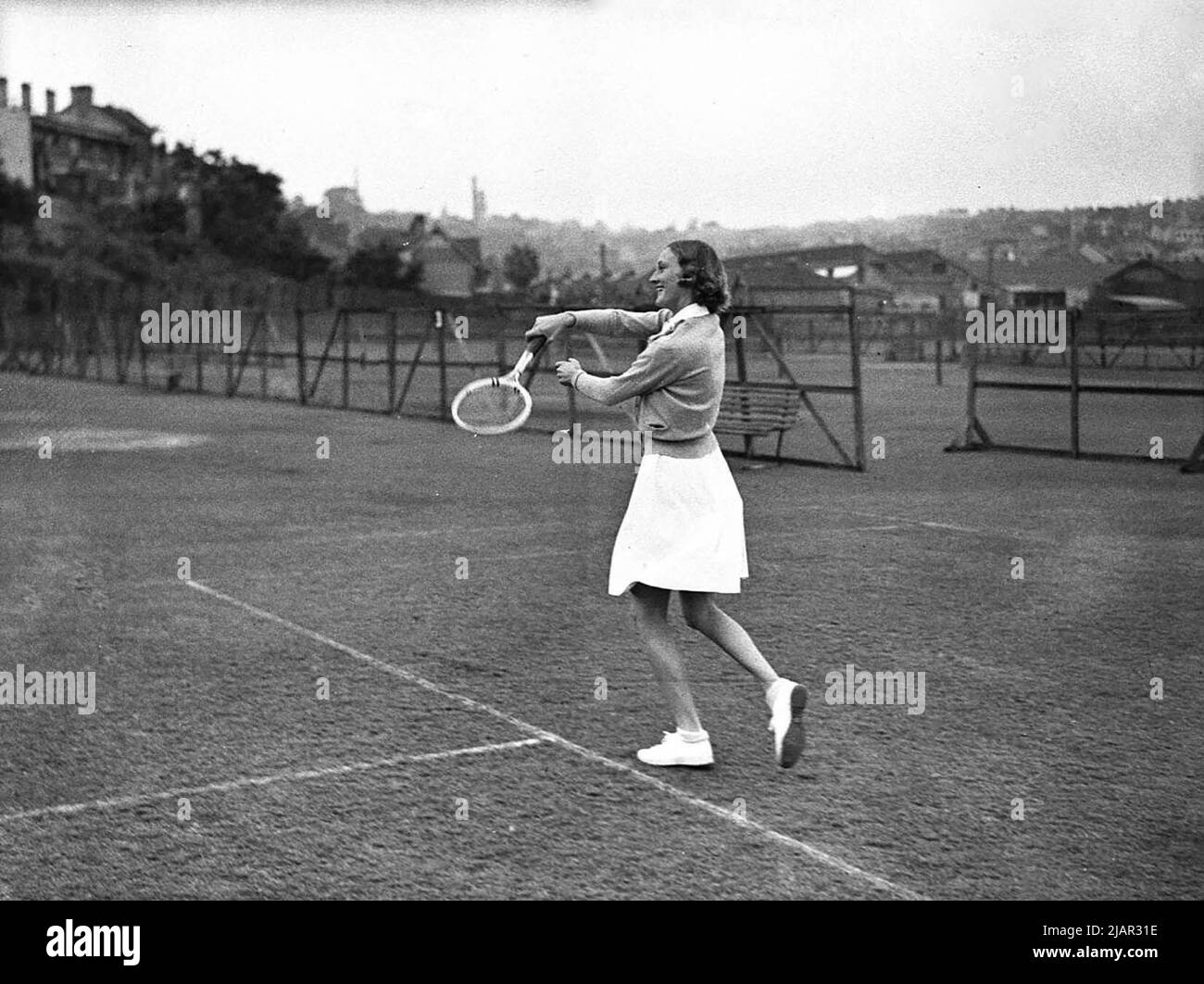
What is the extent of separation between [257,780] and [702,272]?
261 cm

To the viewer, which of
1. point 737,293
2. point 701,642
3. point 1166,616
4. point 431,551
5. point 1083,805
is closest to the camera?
point 1083,805

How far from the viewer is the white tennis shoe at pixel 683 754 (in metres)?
5.99

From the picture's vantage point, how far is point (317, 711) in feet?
22.3

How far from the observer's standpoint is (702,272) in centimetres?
570

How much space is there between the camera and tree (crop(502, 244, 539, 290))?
317 feet

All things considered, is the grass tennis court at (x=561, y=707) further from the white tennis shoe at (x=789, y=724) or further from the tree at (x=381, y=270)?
the tree at (x=381, y=270)

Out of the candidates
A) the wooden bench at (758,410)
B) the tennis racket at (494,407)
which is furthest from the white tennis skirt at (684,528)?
the wooden bench at (758,410)

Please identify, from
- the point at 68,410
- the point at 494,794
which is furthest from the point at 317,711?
the point at 68,410

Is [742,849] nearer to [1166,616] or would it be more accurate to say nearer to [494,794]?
[494,794]

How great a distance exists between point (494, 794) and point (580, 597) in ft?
13.5
